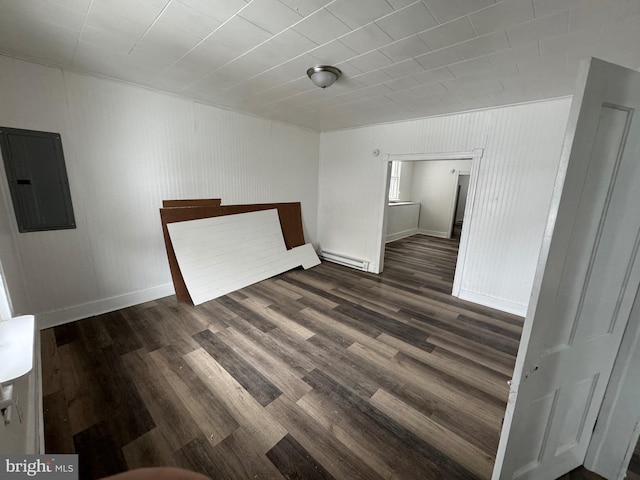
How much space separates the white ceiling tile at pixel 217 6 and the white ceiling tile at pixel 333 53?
2.13ft

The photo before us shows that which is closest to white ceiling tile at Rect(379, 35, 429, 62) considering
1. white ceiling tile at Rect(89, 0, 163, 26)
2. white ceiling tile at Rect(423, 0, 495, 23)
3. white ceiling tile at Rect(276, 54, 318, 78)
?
white ceiling tile at Rect(423, 0, 495, 23)

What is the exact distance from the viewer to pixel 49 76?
2312 mm

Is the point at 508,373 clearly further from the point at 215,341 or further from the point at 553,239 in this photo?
the point at 215,341

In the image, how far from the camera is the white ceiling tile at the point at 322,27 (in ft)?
5.10

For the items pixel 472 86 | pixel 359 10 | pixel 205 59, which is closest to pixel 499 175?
pixel 472 86

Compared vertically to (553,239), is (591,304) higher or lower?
lower

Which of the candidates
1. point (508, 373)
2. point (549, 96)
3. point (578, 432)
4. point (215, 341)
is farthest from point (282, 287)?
point (549, 96)

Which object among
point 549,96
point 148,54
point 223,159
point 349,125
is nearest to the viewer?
point 148,54

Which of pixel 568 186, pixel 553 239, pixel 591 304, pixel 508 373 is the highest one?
pixel 568 186

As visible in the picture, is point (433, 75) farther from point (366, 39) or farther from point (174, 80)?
point (174, 80)

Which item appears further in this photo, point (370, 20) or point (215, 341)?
point (215, 341)

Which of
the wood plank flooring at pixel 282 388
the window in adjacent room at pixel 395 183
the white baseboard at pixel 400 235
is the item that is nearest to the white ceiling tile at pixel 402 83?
the wood plank flooring at pixel 282 388

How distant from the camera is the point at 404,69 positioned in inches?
86.7

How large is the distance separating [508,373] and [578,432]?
863mm
